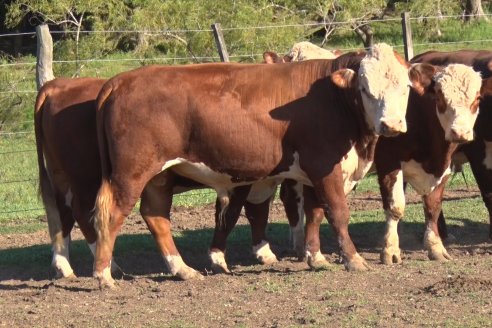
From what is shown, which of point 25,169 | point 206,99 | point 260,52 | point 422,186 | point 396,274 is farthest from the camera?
point 260,52

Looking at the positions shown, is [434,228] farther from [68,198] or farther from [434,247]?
[68,198]

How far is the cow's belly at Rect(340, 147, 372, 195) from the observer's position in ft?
30.9

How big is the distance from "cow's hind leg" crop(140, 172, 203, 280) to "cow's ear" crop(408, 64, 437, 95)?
2330 mm

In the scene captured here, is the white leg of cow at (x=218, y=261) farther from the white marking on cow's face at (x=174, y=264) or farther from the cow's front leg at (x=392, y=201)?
the cow's front leg at (x=392, y=201)

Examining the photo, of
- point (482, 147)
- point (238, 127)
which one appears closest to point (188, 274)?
point (238, 127)

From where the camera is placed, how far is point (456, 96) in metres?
9.86

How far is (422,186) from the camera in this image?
10.4 m

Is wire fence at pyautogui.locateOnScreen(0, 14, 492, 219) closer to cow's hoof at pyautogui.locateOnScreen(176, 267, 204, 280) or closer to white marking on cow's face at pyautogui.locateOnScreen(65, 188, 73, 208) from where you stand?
white marking on cow's face at pyautogui.locateOnScreen(65, 188, 73, 208)

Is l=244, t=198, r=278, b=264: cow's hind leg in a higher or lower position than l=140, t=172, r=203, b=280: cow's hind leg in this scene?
lower

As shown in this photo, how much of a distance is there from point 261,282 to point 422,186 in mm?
2270

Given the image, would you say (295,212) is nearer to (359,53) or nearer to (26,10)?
(359,53)

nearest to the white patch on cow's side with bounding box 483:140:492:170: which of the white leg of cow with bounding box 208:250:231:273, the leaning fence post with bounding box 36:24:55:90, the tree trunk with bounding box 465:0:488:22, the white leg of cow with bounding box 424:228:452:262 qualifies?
the white leg of cow with bounding box 424:228:452:262

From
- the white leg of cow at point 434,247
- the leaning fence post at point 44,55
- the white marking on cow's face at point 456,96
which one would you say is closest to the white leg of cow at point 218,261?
the white leg of cow at point 434,247

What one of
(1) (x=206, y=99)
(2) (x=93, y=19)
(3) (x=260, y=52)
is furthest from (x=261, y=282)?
(2) (x=93, y=19)
